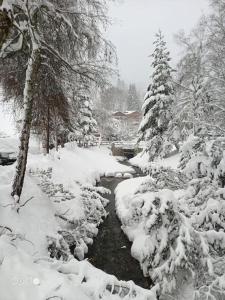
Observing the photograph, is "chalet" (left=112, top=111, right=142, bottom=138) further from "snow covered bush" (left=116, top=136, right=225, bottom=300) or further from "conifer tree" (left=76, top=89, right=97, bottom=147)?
"snow covered bush" (left=116, top=136, right=225, bottom=300)

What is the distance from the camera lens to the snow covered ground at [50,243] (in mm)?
3156

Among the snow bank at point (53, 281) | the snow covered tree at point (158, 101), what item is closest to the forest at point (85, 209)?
the snow bank at point (53, 281)

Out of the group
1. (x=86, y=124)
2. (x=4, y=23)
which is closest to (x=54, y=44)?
(x=4, y=23)

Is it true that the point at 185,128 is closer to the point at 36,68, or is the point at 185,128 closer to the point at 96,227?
the point at 96,227

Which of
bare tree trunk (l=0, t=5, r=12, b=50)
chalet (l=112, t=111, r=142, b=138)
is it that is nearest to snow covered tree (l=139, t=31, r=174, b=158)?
bare tree trunk (l=0, t=5, r=12, b=50)

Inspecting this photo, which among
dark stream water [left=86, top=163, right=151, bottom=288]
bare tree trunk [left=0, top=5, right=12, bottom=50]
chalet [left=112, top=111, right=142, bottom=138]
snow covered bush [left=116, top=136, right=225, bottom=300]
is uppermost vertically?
bare tree trunk [left=0, top=5, right=12, bottom=50]

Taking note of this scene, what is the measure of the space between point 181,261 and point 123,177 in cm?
1451

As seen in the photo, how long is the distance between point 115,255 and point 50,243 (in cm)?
268

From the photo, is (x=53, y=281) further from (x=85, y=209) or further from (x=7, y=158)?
(x=7, y=158)

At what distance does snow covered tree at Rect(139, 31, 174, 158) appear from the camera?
22.0 m

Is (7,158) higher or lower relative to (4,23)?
lower

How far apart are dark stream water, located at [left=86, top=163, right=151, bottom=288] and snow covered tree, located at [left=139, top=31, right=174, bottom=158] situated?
12814mm

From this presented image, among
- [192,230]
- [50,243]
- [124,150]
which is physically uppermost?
[192,230]

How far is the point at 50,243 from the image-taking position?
20.9ft
